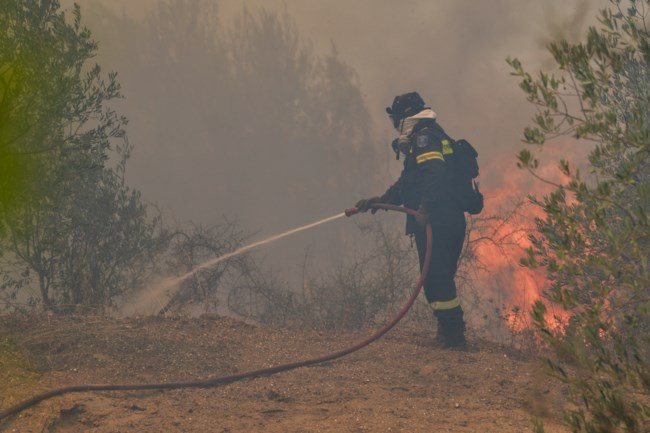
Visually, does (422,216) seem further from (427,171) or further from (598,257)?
(598,257)

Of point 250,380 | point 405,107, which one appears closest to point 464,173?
point 405,107

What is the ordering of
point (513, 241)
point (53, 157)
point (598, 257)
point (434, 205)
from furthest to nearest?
1. point (513, 241)
2. point (53, 157)
3. point (434, 205)
4. point (598, 257)

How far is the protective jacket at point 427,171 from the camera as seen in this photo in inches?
257

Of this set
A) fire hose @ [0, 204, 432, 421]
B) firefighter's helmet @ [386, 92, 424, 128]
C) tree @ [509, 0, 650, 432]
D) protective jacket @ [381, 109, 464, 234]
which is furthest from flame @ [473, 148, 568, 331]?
fire hose @ [0, 204, 432, 421]

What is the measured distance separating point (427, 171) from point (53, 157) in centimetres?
456

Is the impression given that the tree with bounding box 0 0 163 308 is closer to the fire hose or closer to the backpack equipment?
the fire hose

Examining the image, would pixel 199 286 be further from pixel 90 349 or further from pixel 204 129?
pixel 204 129

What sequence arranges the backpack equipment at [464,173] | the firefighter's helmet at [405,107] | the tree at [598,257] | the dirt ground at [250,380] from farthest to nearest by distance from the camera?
the firefighter's helmet at [405,107]
the backpack equipment at [464,173]
the dirt ground at [250,380]
the tree at [598,257]

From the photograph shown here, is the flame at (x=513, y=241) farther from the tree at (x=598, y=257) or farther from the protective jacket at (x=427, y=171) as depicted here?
the protective jacket at (x=427, y=171)

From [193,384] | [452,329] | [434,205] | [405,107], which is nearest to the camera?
[193,384]

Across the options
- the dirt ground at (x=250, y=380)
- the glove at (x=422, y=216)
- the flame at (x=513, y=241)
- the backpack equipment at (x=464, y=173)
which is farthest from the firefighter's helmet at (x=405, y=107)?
the dirt ground at (x=250, y=380)

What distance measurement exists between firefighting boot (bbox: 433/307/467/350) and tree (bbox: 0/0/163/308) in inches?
169

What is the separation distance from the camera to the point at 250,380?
548 centimetres

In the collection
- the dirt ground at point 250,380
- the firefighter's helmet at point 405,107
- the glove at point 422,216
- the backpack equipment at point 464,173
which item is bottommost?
the dirt ground at point 250,380
